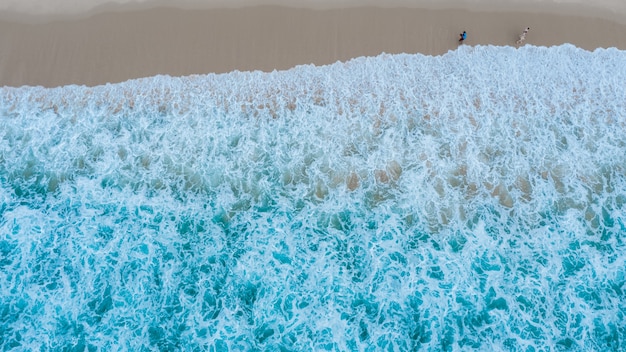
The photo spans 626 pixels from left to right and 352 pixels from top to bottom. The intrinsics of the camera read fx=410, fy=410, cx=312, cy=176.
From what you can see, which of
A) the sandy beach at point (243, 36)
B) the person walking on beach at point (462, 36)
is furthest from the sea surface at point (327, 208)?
Answer: the sandy beach at point (243, 36)

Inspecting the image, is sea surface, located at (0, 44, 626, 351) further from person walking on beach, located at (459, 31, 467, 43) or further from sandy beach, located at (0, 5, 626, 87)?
sandy beach, located at (0, 5, 626, 87)

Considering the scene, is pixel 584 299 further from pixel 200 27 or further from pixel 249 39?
pixel 200 27

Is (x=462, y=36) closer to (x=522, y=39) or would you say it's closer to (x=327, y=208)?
(x=522, y=39)

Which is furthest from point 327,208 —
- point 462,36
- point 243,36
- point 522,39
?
point 522,39

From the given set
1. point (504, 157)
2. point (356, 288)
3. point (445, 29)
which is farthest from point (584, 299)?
point (445, 29)

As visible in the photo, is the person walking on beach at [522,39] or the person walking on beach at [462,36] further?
the person walking on beach at [522,39]

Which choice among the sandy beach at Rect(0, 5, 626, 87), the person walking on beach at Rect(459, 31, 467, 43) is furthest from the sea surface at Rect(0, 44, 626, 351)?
the sandy beach at Rect(0, 5, 626, 87)

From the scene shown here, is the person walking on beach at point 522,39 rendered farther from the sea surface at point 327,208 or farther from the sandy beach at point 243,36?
the sea surface at point 327,208
